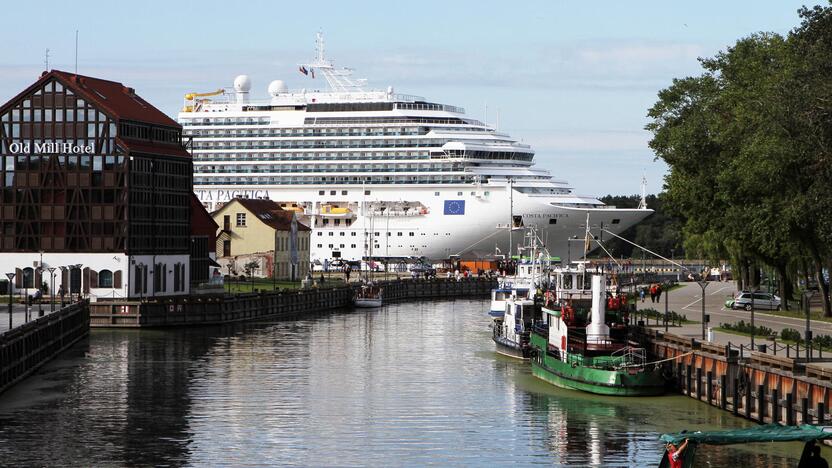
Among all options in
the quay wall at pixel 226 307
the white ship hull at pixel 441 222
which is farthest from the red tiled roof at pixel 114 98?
the white ship hull at pixel 441 222

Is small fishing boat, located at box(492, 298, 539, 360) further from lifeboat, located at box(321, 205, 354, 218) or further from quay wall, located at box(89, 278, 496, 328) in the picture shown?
lifeboat, located at box(321, 205, 354, 218)

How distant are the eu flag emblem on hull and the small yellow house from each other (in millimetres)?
23244

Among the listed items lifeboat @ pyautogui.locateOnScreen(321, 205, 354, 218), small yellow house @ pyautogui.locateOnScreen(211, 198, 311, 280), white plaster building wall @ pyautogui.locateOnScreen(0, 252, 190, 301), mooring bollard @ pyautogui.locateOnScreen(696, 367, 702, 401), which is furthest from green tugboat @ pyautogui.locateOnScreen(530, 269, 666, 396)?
lifeboat @ pyautogui.locateOnScreen(321, 205, 354, 218)

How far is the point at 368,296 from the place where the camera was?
409 ft

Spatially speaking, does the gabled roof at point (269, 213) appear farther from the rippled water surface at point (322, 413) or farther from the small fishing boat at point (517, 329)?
the small fishing boat at point (517, 329)

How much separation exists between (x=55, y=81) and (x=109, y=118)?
13.9 feet

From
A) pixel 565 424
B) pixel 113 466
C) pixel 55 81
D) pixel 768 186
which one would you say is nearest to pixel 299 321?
pixel 55 81

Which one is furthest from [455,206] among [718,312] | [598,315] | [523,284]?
[598,315]

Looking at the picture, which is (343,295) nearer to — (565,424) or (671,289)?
(671,289)

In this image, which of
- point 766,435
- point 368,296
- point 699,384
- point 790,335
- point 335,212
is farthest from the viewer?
point 335,212

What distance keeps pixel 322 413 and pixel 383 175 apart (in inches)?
4384

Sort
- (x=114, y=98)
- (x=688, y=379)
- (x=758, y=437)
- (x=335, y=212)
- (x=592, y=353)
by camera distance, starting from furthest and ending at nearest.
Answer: (x=335, y=212), (x=114, y=98), (x=592, y=353), (x=688, y=379), (x=758, y=437)

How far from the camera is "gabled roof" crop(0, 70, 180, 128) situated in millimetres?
96125

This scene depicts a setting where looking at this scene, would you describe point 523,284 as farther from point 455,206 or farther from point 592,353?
point 455,206
